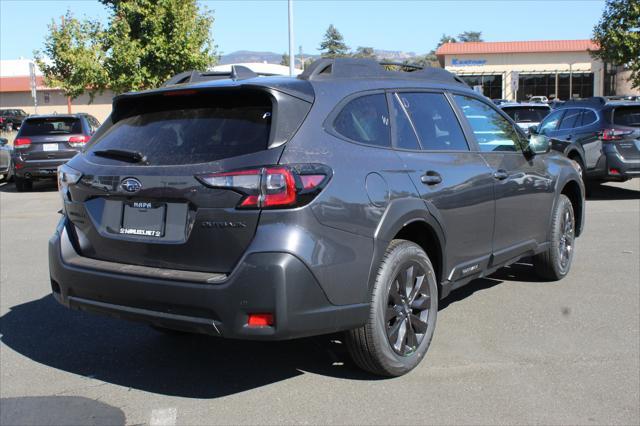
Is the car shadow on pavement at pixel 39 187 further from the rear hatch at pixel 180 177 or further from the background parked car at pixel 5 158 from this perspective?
the rear hatch at pixel 180 177

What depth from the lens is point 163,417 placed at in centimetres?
371

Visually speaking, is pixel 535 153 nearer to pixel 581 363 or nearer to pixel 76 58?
pixel 581 363

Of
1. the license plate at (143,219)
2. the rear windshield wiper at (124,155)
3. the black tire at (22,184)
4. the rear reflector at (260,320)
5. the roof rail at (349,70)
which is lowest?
the black tire at (22,184)

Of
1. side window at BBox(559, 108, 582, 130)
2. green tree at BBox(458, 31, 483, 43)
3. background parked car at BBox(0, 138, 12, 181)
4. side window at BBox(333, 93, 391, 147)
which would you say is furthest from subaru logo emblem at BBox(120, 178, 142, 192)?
green tree at BBox(458, 31, 483, 43)

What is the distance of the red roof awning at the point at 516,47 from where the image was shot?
54594 mm

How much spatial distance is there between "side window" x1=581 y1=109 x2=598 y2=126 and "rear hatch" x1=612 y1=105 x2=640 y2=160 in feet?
1.31

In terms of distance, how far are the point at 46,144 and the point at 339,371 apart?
13.2 m

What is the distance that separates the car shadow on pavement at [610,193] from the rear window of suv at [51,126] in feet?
37.6

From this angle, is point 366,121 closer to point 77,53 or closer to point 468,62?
point 77,53

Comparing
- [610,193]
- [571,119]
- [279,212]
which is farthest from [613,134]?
[279,212]

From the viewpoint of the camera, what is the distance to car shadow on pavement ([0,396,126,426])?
12.1 feet

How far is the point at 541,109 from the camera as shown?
61.6 ft

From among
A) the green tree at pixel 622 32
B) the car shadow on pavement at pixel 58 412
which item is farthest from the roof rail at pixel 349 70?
the green tree at pixel 622 32

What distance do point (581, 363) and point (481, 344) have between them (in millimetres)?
678
